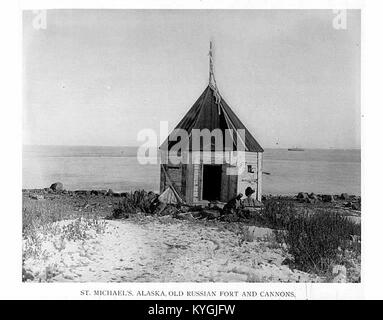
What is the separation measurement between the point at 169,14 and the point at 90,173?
174 cm

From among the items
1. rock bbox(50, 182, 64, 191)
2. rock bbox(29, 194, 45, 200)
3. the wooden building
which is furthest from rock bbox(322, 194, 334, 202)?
rock bbox(29, 194, 45, 200)

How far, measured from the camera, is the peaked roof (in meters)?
4.55

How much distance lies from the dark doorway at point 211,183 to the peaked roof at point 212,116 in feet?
0.69

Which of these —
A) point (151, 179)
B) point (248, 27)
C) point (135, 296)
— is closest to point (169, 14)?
point (248, 27)

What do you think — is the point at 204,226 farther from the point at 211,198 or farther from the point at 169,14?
the point at 169,14

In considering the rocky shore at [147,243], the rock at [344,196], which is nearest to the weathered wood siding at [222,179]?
the rocky shore at [147,243]

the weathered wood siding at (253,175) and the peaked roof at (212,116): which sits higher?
the peaked roof at (212,116)

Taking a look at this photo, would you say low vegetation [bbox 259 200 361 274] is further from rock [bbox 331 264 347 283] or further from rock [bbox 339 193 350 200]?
rock [bbox 339 193 350 200]

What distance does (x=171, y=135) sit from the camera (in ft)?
14.7

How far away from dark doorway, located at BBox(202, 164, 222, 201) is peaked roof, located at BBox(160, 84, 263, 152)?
0.69 feet

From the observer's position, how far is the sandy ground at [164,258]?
166 inches

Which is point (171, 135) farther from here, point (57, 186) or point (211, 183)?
point (57, 186)

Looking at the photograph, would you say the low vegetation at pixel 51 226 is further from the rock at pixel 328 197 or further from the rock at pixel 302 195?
the rock at pixel 328 197

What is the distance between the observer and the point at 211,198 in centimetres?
465
